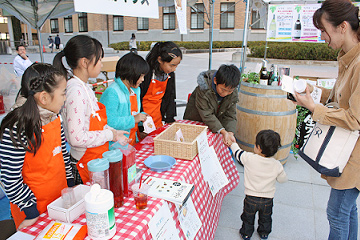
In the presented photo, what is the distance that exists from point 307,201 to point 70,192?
2650mm

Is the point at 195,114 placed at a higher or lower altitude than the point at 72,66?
lower

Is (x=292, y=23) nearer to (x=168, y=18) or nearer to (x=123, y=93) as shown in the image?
(x=123, y=93)

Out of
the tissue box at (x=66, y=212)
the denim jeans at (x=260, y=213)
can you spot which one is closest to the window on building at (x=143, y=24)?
the denim jeans at (x=260, y=213)

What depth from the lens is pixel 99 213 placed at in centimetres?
104

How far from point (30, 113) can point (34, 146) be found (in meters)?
0.16

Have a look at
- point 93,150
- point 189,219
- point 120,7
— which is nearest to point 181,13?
point 120,7

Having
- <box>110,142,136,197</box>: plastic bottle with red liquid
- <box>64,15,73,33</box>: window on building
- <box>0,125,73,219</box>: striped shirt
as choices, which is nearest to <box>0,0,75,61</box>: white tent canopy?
<box>0,125,73,219</box>: striped shirt

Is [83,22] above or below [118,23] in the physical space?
above

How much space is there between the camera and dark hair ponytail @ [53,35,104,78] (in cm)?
Result: 168

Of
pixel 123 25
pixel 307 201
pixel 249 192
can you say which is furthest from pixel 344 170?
pixel 123 25

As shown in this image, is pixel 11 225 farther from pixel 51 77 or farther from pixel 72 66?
pixel 72 66

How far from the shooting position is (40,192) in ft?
4.69

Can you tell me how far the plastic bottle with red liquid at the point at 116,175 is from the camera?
1291 mm

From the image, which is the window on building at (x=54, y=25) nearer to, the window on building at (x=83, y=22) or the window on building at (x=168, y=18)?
the window on building at (x=83, y=22)
